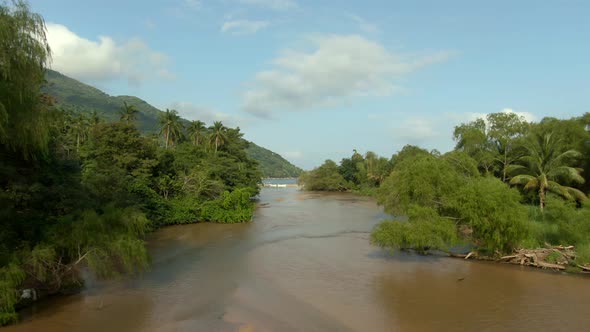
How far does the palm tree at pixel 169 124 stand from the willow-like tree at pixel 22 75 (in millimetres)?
46952

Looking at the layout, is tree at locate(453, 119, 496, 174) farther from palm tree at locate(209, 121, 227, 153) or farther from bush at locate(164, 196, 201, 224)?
palm tree at locate(209, 121, 227, 153)

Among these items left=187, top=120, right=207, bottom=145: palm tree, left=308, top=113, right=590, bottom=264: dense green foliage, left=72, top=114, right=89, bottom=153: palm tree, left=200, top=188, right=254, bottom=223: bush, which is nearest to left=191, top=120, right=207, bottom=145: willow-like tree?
left=187, top=120, right=207, bottom=145: palm tree

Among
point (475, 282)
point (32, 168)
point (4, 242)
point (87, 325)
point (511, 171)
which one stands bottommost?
point (87, 325)

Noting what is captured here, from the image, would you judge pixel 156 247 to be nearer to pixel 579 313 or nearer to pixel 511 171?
pixel 579 313

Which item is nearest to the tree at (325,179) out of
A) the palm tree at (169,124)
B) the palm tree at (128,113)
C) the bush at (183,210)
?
the palm tree at (169,124)

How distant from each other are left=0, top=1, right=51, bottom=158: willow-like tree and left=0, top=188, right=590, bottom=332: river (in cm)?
669

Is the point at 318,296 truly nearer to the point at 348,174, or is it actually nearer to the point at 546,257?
the point at 546,257

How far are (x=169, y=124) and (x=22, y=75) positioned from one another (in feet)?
158

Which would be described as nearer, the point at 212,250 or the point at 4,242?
the point at 4,242

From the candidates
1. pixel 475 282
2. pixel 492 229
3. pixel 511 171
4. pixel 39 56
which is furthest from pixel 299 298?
pixel 511 171

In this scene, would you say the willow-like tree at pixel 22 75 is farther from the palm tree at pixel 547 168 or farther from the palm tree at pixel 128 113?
the palm tree at pixel 128 113

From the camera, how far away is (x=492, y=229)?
18484 millimetres

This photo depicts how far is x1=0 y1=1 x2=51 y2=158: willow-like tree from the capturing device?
9.46 metres

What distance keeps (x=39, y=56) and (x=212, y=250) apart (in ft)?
55.2
